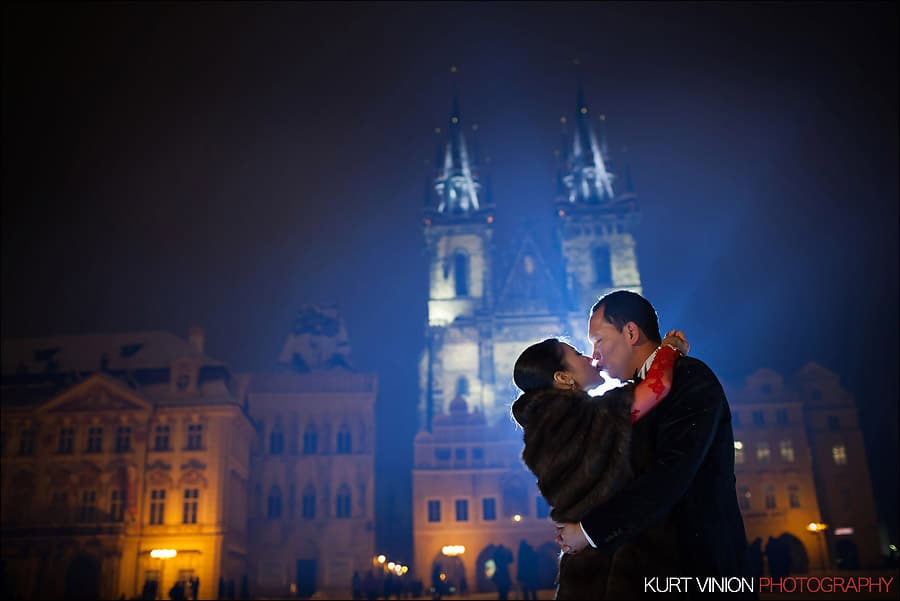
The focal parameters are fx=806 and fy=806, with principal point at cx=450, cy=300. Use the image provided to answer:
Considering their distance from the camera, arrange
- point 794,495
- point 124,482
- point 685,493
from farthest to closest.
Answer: point 794,495, point 124,482, point 685,493

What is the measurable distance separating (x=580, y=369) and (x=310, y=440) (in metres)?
45.0

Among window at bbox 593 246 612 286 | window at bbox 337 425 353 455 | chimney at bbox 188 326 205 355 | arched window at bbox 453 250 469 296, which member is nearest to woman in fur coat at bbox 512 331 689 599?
window at bbox 337 425 353 455

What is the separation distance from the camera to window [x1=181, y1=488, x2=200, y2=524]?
39.0 metres

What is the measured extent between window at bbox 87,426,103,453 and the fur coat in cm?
4191

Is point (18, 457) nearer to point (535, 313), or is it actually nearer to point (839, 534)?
point (535, 313)

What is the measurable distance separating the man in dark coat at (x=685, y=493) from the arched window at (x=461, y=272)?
5202 centimetres

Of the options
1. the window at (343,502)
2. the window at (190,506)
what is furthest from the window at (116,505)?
the window at (343,502)

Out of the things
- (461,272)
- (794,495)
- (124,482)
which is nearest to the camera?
(124,482)

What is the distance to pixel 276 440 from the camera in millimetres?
46969

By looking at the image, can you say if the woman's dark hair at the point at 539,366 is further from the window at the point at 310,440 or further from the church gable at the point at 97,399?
the window at the point at 310,440

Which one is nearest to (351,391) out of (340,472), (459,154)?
(340,472)

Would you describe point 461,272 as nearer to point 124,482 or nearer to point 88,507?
point 124,482

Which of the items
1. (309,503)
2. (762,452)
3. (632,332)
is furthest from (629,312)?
(762,452)

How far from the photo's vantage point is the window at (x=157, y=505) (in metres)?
39.2
